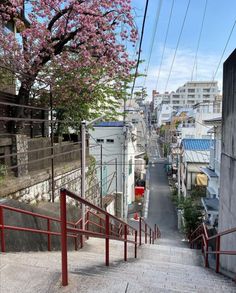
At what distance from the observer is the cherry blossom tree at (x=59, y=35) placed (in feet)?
23.1

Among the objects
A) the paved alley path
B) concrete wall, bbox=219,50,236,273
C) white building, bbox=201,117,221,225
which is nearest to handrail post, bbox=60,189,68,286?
concrete wall, bbox=219,50,236,273

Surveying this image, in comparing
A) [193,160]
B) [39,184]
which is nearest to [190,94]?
[193,160]

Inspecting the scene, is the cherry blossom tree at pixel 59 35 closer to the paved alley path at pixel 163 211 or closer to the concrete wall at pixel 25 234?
the concrete wall at pixel 25 234

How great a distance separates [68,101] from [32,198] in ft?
13.2

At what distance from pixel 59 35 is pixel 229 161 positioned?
18.2ft

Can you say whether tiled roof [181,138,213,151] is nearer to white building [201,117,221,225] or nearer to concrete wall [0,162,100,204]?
white building [201,117,221,225]

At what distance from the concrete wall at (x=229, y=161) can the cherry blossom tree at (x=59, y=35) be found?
142 inches

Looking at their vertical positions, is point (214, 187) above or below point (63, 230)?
below

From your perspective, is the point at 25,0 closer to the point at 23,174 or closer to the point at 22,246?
the point at 23,174

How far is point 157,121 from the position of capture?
73.2 meters

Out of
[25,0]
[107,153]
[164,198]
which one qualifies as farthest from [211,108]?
[25,0]

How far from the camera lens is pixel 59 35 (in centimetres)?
743

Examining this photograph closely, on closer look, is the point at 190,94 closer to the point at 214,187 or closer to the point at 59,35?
the point at 214,187

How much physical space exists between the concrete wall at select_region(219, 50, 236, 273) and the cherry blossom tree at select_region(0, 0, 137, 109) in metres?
3.60
